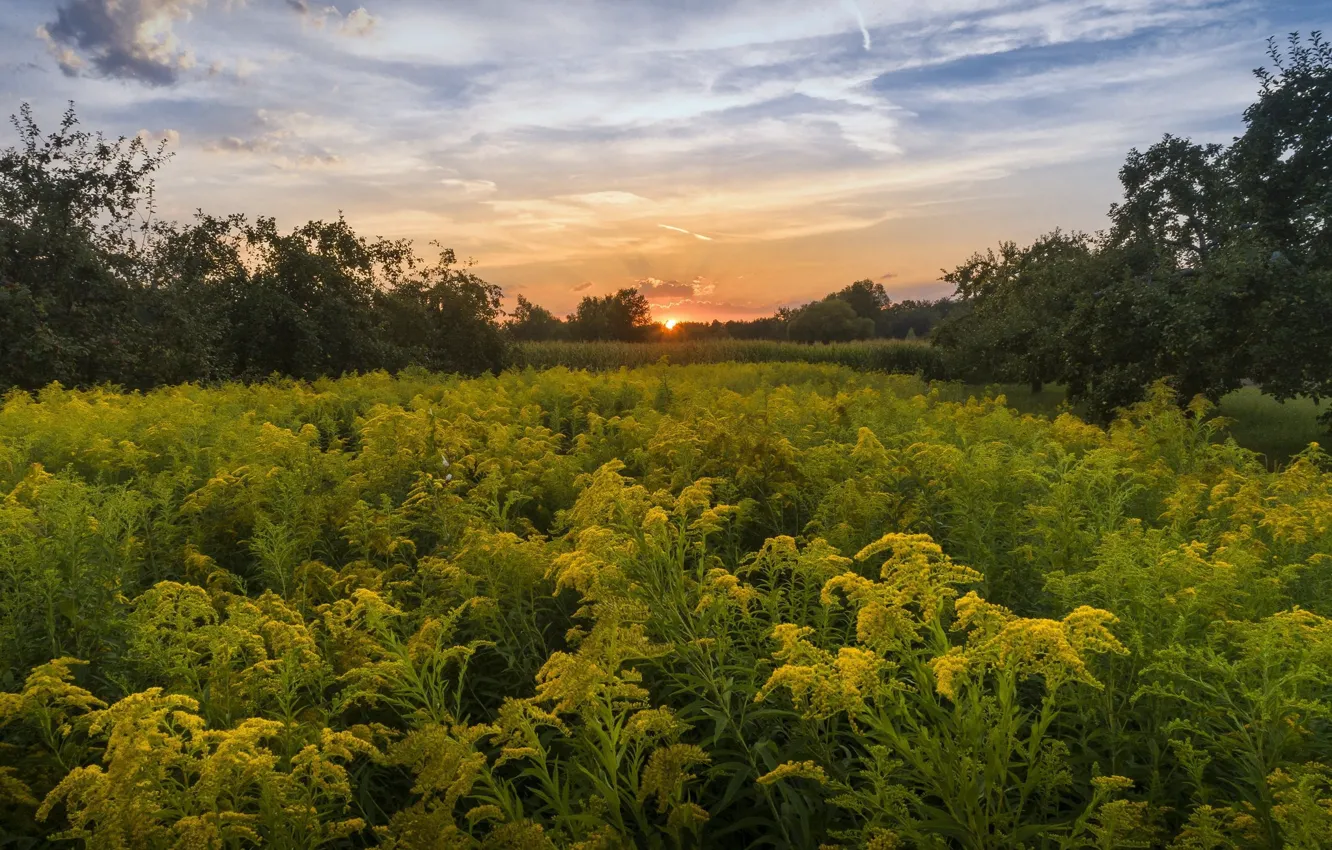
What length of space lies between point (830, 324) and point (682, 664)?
94.6 meters

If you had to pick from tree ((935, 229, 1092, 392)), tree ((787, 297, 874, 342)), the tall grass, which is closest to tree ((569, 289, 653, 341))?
tree ((787, 297, 874, 342))

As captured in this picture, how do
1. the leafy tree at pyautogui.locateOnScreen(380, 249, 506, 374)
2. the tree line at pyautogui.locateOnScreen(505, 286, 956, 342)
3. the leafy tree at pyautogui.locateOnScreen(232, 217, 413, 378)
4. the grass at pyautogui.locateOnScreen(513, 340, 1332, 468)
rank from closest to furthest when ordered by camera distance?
the grass at pyautogui.locateOnScreen(513, 340, 1332, 468) < the leafy tree at pyautogui.locateOnScreen(232, 217, 413, 378) < the leafy tree at pyautogui.locateOnScreen(380, 249, 506, 374) < the tree line at pyautogui.locateOnScreen(505, 286, 956, 342)

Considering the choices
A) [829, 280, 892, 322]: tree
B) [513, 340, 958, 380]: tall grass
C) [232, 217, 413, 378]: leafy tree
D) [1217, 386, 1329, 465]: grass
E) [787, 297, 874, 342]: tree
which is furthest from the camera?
[829, 280, 892, 322]: tree

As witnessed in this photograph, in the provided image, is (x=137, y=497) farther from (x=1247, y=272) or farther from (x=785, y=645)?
(x=1247, y=272)

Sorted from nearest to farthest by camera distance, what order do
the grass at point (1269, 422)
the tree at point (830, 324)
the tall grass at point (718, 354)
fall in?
1. the grass at point (1269, 422)
2. the tall grass at point (718, 354)
3. the tree at point (830, 324)

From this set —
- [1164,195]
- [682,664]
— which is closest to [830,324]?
[1164,195]

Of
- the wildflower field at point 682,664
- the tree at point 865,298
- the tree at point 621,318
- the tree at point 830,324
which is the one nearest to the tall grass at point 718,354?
the wildflower field at point 682,664

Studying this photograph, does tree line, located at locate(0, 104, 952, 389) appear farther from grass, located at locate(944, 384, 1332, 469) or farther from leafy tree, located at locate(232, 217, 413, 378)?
grass, located at locate(944, 384, 1332, 469)

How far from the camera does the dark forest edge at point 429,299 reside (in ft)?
49.2

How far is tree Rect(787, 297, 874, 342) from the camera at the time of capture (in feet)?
312

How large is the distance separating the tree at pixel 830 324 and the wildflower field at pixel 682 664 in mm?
90886

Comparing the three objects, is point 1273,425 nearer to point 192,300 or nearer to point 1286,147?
point 1286,147

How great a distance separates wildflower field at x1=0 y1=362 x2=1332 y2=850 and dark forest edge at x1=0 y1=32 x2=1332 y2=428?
11341mm

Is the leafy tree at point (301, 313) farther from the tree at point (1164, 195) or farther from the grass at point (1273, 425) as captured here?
the tree at point (1164, 195)
